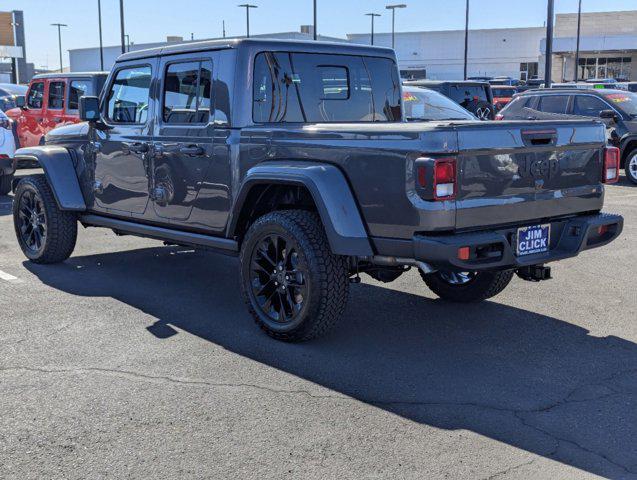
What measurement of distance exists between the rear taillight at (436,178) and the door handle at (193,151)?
6.23 ft

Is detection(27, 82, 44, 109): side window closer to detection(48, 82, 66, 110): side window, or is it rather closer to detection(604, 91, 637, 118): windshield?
detection(48, 82, 66, 110): side window

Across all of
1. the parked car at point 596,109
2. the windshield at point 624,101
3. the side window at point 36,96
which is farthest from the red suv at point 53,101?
the windshield at point 624,101

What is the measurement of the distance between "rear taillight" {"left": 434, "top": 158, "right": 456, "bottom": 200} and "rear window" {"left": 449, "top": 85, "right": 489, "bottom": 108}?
12816 mm

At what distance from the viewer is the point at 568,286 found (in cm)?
668

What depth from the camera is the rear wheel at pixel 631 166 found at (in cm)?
1442

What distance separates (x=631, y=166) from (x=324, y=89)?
10.4 meters

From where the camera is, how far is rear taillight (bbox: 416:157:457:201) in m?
4.18

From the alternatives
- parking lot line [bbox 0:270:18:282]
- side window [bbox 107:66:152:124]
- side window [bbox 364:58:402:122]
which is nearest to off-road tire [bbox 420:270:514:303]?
side window [bbox 364:58:402:122]

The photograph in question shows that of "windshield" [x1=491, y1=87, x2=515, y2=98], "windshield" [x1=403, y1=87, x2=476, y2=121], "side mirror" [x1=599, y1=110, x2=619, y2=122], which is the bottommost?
"side mirror" [x1=599, y1=110, x2=619, y2=122]

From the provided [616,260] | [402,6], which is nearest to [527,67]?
[402,6]

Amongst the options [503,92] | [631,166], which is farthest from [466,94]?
[503,92]

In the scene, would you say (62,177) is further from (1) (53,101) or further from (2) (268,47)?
(1) (53,101)

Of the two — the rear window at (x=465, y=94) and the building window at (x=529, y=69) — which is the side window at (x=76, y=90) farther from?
the building window at (x=529, y=69)

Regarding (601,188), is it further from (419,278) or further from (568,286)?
(419,278)
